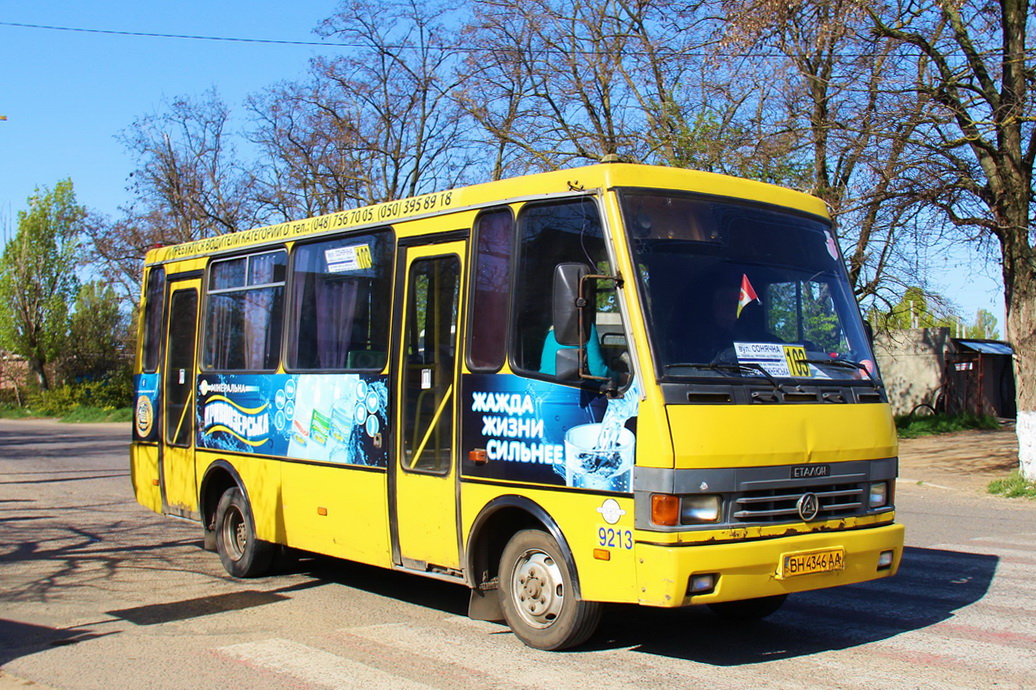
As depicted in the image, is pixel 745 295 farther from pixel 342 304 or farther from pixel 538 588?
pixel 342 304

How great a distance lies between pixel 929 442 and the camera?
993 inches

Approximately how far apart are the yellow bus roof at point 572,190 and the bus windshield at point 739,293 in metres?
0.10

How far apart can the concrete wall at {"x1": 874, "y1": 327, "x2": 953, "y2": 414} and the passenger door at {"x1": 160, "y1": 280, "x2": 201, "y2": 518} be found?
908 inches

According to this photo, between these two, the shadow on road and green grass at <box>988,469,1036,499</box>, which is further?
green grass at <box>988,469,1036,499</box>

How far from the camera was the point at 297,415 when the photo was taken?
9.14 meters

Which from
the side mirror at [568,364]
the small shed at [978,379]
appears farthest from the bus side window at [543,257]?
the small shed at [978,379]

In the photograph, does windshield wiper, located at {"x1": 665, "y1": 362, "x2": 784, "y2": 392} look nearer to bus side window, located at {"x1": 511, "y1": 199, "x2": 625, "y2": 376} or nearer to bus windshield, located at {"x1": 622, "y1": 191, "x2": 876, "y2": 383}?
bus windshield, located at {"x1": 622, "y1": 191, "x2": 876, "y2": 383}

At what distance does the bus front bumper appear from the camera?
5809mm

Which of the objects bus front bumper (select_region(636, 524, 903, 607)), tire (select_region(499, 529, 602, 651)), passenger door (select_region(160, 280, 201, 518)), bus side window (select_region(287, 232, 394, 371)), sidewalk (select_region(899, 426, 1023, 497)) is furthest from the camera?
sidewalk (select_region(899, 426, 1023, 497))

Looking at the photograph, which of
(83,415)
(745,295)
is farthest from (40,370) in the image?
(745,295)

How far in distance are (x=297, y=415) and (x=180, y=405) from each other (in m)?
2.49

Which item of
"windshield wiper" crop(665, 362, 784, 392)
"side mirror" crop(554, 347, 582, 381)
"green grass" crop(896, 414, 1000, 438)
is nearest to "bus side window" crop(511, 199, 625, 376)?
"side mirror" crop(554, 347, 582, 381)

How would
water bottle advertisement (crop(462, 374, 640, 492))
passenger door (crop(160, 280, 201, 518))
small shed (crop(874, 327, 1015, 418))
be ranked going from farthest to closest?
small shed (crop(874, 327, 1015, 418)) → passenger door (crop(160, 280, 201, 518)) → water bottle advertisement (crop(462, 374, 640, 492))

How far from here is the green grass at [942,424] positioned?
27344 millimetres
